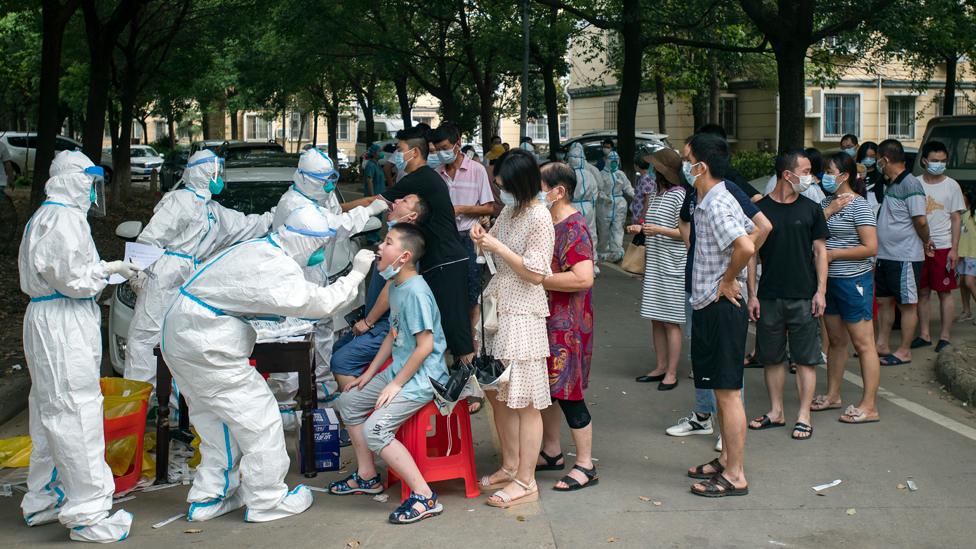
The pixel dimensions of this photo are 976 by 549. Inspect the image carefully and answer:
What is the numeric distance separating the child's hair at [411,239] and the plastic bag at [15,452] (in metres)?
2.54

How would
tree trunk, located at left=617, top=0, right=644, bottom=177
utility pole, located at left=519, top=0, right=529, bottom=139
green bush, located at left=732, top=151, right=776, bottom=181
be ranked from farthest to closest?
green bush, located at left=732, top=151, right=776, bottom=181 → utility pole, located at left=519, top=0, right=529, bottom=139 → tree trunk, located at left=617, top=0, right=644, bottom=177

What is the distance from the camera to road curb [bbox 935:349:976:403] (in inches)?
307

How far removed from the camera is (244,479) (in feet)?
17.4

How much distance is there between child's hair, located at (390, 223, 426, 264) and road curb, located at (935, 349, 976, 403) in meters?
4.49

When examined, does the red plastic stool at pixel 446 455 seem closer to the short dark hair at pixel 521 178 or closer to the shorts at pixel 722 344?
the short dark hair at pixel 521 178

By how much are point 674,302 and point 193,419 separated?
12.4ft

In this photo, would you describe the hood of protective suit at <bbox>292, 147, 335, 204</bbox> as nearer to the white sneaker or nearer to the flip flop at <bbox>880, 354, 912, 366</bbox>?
→ the white sneaker

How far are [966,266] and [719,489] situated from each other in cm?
551

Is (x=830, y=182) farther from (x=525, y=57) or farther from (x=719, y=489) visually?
(x=525, y=57)

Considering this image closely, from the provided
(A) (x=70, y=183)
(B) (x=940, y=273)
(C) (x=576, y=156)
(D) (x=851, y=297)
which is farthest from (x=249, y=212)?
(B) (x=940, y=273)

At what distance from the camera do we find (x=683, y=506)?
18.2 ft

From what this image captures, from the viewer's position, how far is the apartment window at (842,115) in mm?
38438

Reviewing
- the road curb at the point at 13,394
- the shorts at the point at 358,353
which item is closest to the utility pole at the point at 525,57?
the road curb at the point at 13,394

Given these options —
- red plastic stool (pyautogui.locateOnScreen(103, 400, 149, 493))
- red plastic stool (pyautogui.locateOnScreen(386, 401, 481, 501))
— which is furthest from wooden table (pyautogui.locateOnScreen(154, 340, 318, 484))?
red plastic stool (pyautogui.locateOnScreen(386, 401, 481, 501))
